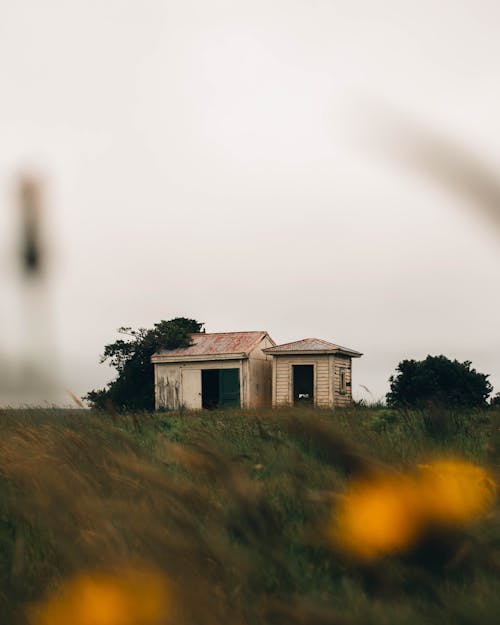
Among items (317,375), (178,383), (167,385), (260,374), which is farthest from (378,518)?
(167,385)

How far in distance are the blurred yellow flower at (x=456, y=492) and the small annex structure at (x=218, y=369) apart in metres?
23.9

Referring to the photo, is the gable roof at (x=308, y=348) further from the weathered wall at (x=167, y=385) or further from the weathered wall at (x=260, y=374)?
the weathered wall at (x=167, y=385)

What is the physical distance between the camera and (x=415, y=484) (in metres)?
1.84

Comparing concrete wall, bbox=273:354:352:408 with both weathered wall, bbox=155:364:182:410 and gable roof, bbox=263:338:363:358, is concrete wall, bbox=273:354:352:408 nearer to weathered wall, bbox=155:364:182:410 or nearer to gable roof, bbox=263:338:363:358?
gable roof, bbox=263:338:363:358

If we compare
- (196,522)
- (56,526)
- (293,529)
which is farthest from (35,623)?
(293,529)

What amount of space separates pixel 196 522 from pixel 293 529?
80 centimetres

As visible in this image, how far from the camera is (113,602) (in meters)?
1.86

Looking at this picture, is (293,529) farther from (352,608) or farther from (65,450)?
(65,450)

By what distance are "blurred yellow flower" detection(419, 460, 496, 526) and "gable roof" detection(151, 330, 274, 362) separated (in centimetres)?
2407

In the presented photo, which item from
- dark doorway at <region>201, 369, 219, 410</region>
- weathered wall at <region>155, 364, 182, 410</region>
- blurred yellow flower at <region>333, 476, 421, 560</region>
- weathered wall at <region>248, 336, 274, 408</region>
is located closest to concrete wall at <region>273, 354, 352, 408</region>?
weathered wall at <region>248, 336, 274, 408</region>

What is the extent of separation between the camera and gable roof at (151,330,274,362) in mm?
26859

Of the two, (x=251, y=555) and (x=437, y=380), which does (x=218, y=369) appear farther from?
(x=251, y=555)

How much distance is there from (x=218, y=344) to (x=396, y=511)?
85.3 ft

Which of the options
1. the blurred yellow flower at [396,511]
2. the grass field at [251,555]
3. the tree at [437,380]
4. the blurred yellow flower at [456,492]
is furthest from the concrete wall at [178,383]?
the blurred yellow flower at [396,511]
